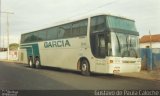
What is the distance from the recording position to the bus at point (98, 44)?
59.9 ft

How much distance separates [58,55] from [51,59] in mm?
1515

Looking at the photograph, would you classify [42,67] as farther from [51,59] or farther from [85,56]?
[85,56]

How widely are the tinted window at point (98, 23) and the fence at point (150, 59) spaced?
7316 mm

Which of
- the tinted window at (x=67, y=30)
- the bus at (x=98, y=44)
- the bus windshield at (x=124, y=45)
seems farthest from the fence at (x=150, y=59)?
the tinted window at (x=67, y=30)

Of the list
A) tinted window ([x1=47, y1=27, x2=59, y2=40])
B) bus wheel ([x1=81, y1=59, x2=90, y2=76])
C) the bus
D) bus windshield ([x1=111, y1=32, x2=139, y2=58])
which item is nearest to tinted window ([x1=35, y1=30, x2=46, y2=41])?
Result: tinted window ([x1=47, y1=27, x2=59, y2=40])

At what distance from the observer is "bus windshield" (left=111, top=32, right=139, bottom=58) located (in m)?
18.2

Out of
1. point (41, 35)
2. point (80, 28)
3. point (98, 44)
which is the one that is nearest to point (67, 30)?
point (80, 28)

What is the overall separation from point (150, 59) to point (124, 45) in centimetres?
709

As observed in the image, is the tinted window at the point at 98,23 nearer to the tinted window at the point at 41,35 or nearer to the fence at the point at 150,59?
the fence at the point at 150,59

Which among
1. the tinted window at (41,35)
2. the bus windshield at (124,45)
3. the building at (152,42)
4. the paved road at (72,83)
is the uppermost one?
the building at (152,42)

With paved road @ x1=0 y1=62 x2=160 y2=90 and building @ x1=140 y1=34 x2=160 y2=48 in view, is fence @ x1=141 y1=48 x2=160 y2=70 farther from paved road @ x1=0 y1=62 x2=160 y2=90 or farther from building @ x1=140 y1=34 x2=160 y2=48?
building @ x1=140 y1=34 x2=160 y2=48

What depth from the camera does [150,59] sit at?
82.5ft

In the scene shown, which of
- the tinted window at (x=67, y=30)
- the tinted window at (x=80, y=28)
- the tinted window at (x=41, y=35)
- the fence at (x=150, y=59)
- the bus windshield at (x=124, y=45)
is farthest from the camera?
the tinted window at (x=41, y=35)

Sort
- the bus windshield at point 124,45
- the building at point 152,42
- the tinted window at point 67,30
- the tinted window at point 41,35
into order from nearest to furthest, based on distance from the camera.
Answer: the bus windshield at point 124,45, the tinted window at point 67,30, the tinted window at point 41,35, the building at point 152,42
